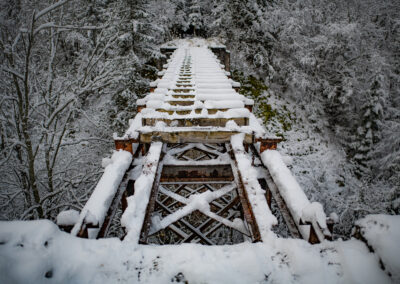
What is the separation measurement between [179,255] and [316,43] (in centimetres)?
1703

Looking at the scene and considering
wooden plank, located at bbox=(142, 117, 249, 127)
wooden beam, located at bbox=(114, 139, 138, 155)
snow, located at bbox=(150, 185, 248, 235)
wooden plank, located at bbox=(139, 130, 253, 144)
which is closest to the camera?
snow, located at bbox=(150, 185, 248, 235)

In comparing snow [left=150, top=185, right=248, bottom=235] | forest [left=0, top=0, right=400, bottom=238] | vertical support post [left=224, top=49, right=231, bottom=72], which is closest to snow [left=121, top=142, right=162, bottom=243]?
snow [left=150, top=185, right=248, bottom=235]

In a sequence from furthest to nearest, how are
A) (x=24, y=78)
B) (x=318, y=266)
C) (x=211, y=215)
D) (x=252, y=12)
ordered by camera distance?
→ (x=252, y=12)
(x=24, y=78)
(x=211, y=215)
(x=318, y=266)

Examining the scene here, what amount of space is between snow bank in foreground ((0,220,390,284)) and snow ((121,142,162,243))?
0.13 meters

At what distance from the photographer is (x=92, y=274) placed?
1048 millimetres

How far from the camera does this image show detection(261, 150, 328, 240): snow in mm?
1275

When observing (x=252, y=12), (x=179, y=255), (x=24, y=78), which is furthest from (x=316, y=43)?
(x=179, y=255)

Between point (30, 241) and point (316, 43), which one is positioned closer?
point (30, 241)

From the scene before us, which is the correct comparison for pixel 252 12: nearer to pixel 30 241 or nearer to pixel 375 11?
pixel 375 11

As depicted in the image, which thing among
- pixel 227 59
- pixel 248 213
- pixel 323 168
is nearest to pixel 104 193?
pixel 248 213

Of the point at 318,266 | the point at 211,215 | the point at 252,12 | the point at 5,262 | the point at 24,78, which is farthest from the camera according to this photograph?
the point at 252,12

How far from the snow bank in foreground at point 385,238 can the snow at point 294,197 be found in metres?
0.19

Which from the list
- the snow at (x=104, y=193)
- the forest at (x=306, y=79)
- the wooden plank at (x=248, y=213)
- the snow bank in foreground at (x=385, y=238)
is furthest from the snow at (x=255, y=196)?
the forest at (x=306, y=79)

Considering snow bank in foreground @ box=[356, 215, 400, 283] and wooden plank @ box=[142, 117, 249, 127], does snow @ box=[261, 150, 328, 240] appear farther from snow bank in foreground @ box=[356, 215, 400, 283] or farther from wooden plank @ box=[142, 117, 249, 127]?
wooden plank @ box=[142, 117, 249, 127]
